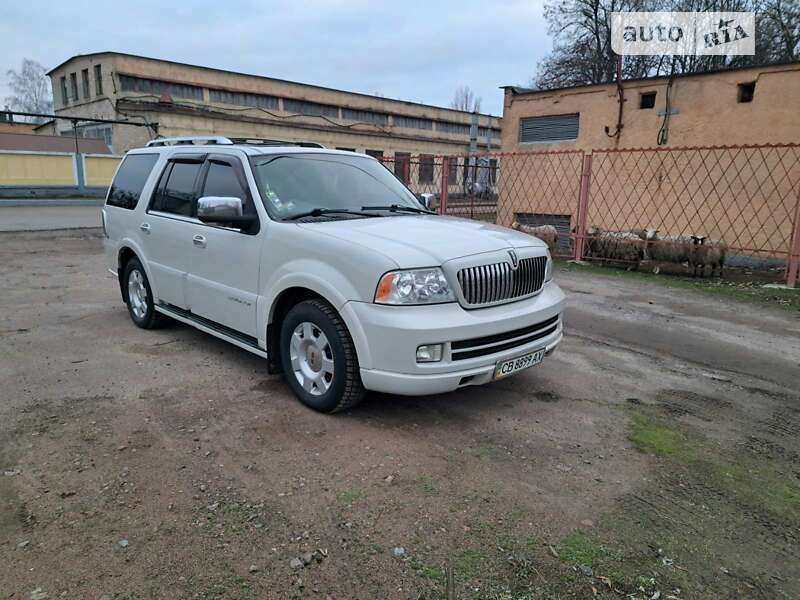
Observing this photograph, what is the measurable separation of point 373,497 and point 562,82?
91.3ft

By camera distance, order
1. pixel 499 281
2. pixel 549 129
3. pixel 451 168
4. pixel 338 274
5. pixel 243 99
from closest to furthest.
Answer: pixel 338 274
pixel 499 281
pixel 549 129
pixel 451 168
pixel 243 99

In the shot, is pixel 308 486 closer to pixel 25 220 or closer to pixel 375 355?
pixel 375 355

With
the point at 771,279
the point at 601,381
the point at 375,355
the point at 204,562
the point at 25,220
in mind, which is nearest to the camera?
the point at 204,562

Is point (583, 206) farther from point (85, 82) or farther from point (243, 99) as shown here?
point (85, 82)

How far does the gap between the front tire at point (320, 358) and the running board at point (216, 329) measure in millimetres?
331

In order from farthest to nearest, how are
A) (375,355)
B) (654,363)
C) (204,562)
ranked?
(654,363)
(375,355)
(204,562)

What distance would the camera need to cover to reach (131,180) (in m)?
5.70

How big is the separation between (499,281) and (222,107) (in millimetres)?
37995

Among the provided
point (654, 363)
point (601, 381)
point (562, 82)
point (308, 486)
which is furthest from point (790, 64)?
point (562, 82)

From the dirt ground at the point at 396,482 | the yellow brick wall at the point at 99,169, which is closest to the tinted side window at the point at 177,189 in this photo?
the dirt ground at the point at 396,482

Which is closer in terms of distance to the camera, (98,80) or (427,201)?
(427,201)

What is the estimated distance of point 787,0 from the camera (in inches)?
721

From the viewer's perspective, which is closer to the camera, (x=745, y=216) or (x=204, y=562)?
(x=204, y=562)

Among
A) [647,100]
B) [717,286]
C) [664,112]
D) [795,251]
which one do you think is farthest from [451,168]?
[795,251]
